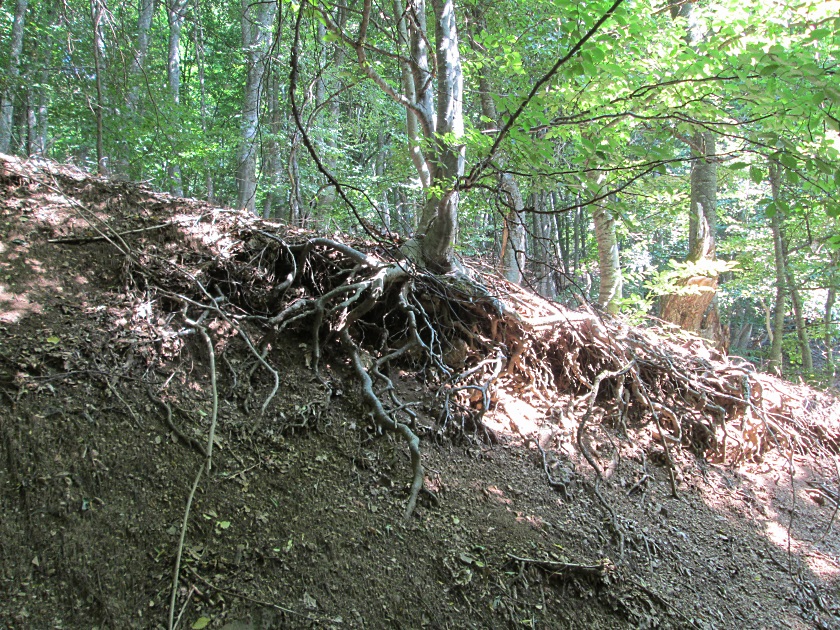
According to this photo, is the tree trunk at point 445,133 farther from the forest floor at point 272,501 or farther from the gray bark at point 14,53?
the gray bark at point 14,53

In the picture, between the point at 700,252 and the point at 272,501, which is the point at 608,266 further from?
the point at 272,501

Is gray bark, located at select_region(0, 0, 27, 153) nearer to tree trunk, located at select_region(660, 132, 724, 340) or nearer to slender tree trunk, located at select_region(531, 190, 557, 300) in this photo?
slender tree trunk, located at select_region(531, 190, 557, 300)

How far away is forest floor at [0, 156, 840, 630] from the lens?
206 centimetres

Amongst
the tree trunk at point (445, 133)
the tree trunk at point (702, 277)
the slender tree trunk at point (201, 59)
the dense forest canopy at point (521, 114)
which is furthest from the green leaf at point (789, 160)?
the tree trunk at point (702, 277)

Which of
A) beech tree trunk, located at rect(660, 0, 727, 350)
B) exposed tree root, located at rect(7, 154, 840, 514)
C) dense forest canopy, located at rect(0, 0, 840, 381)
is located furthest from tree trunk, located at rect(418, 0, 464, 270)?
beech tree trunk, located at rect(660, 0, 727, 350)

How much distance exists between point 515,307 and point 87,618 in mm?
3797

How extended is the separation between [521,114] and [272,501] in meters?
2.65

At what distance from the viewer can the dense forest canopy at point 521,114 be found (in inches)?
104

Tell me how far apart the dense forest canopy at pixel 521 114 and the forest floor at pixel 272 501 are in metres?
1.08

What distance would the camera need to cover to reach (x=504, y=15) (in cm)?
774

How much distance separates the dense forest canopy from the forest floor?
1.08 metres

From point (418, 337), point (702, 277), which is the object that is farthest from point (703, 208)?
point (418, 337)

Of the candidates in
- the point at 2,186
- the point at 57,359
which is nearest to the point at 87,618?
the point at 57,359

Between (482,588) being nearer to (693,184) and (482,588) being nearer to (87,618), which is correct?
(87,618)
